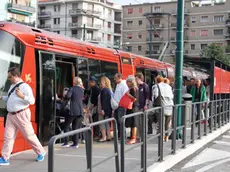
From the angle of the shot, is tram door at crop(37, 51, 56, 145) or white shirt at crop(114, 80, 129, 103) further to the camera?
white shirt at crop(114, 80, 129, 103)

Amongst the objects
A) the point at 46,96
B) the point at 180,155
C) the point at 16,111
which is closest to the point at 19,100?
the point at 16,111

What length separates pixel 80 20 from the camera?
295 feet

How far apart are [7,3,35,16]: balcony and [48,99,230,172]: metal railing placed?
5647cm

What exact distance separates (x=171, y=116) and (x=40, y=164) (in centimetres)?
300

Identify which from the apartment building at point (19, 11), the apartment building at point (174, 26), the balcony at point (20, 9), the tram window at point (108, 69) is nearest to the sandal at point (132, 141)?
the tram window at point (108, 69)

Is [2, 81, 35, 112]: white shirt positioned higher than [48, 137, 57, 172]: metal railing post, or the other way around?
[2, 81, 35, 112]: white shirt

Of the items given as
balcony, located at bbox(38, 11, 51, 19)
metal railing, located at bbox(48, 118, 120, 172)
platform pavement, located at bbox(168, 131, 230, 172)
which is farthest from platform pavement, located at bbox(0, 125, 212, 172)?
balcony, located at bbox(38, 11, 51, 19)

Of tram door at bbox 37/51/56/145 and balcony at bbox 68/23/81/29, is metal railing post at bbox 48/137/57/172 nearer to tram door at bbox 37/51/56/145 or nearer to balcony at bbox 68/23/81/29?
tram door at bbox 37/51/56/145

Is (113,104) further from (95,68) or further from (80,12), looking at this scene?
(80,12)

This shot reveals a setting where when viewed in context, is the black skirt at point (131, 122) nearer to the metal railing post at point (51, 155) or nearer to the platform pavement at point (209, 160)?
the platform pavement at point (209, 160)

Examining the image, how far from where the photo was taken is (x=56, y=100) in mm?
9172

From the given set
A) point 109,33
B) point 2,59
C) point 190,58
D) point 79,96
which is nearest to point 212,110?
point 190,58

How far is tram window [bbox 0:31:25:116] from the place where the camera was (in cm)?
769

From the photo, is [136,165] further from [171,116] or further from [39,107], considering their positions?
[39,107]
